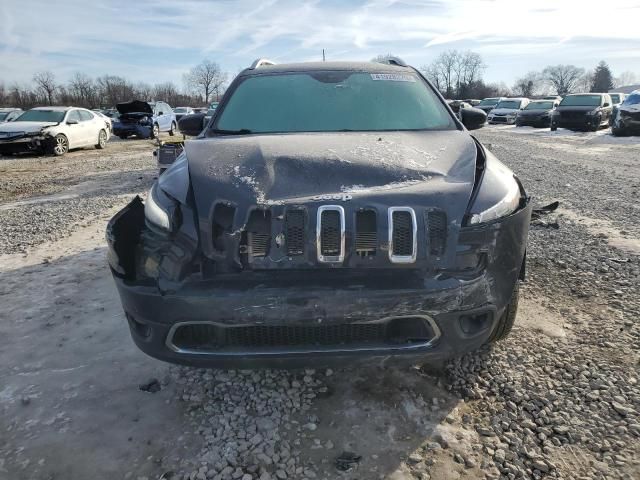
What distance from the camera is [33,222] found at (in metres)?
5.75

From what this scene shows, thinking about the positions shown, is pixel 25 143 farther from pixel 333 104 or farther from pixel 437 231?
pixel 437 231

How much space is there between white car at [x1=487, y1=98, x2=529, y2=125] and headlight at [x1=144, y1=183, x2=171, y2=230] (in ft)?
94.1

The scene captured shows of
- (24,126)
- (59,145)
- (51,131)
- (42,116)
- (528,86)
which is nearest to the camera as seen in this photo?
(24,126)

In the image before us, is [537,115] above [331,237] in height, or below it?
below

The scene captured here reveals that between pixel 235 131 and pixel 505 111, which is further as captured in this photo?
pixel 505 111

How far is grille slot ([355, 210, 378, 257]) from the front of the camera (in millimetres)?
1859

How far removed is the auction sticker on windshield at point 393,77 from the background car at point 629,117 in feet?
55.7

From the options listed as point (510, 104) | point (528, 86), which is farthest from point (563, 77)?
point (510, 104)

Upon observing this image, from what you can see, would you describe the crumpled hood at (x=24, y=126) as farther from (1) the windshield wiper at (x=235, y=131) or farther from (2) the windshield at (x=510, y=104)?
(2) the windshield at (x=510, y=104)

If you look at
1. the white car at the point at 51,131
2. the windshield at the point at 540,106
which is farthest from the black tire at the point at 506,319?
the windshield at the point at 540,106

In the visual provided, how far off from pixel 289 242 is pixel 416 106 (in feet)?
5.99

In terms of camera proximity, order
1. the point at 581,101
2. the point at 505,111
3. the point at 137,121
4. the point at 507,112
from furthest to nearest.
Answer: the point at 505,111, the point at 507,112, the point at 581,101, the point at 137,121

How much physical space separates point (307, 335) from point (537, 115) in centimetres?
2564

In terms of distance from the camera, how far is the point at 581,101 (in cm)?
2069
